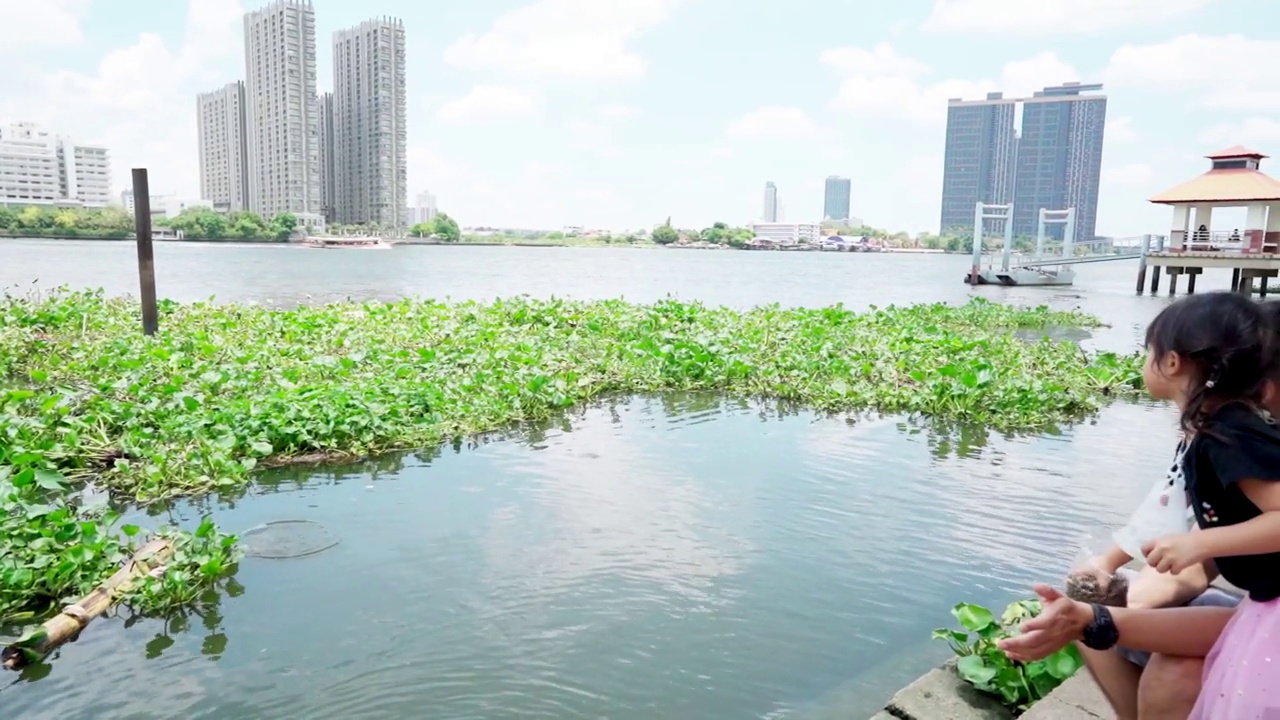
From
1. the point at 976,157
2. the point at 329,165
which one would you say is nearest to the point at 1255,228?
the point at 976,157

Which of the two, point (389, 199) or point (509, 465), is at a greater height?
point (389, 199)

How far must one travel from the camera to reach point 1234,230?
2528 centimetres

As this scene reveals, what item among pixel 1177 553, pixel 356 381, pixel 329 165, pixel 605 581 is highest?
pixel 329 165

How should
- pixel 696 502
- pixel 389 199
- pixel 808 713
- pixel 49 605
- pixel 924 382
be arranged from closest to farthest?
pixel 808 713 → pixel 49 605 → pixel 696 502 → pixel 924 382 → pixel 389 199

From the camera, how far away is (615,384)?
8.63m

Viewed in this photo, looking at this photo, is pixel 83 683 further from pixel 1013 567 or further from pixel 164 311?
pixel 164 311

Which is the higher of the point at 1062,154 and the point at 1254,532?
the point at 1062,154

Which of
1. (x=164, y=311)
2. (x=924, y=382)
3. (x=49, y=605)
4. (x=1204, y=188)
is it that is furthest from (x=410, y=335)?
(x=1204, y=188)

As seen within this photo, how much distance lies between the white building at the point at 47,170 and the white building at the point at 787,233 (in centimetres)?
7496

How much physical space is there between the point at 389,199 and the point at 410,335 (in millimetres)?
85031

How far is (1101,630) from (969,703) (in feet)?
2.97

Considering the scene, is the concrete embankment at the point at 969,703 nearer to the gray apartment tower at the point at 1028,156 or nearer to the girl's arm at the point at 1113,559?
→ the girl's arm at the point at 1113,559

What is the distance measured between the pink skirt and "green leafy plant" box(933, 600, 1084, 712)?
0.77 m

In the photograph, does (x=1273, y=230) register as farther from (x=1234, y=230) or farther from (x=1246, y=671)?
(x=1246, y=671)
